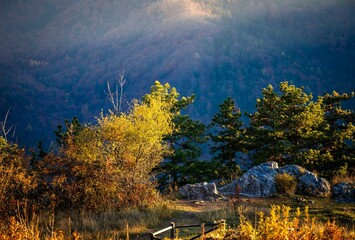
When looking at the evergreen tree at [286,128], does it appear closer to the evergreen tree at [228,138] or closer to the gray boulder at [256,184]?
the evergreen tree at [228,138]

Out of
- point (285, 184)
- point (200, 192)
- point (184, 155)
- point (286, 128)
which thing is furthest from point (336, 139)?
point (200, 192)

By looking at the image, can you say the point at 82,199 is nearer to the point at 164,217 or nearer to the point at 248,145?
the point at 164,217

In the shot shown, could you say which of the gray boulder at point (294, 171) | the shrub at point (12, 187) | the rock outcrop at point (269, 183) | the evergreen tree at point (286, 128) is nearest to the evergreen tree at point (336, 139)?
the evergreen tree at point (286, 128)

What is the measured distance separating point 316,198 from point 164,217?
8917 millimetres

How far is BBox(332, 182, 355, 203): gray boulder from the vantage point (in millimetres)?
16922

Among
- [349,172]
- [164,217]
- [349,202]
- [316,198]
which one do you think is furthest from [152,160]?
[349,172]

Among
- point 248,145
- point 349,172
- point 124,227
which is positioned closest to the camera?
point 124,227

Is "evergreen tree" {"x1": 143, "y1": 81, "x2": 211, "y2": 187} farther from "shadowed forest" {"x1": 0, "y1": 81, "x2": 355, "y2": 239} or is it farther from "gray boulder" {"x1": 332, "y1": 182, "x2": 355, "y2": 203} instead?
"gray boulder" {"x1": 332, "y1": 182, "x2": 355, "y2": 203}

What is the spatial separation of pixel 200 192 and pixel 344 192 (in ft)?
25.7

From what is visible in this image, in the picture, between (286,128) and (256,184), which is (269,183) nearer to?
(256,184)

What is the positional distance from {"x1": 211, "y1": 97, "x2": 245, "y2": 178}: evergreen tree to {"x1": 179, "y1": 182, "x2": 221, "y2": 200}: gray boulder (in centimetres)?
871

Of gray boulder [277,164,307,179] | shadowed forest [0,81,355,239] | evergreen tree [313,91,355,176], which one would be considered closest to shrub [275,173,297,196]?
shadowed forest [0,81,355,239]

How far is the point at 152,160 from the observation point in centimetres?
1703

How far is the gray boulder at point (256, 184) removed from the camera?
18.1 m
